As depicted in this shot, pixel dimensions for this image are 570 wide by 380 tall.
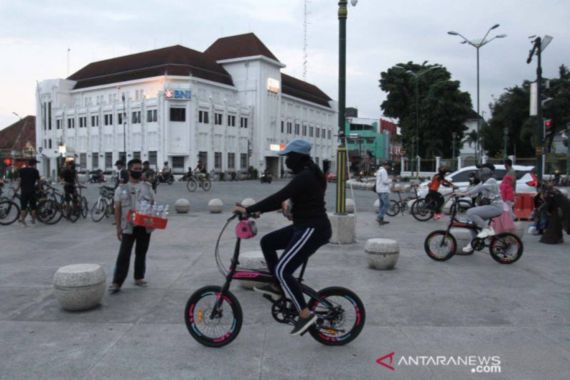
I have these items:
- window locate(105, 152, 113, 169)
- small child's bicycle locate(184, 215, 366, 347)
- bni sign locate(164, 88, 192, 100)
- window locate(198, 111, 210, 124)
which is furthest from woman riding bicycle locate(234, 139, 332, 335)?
window locate(105, 152, 113, 169)

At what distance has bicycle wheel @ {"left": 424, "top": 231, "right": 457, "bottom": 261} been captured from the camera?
8438mm

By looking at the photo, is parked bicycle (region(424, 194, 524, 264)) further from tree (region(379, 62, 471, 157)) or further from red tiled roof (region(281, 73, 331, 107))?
red tiled roof (region(281, 73, 331, 107))

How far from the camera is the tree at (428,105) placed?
52062 millimetres

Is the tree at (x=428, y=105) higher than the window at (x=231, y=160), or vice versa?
the tree at (x=428, y=105)

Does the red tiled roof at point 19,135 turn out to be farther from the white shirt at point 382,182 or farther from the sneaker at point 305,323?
the sneaker at point 305,323

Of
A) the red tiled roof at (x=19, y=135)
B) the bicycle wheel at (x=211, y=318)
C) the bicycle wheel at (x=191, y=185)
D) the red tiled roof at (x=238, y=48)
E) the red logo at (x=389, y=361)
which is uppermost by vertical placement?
the red tiled roof at (x=238, y=48)

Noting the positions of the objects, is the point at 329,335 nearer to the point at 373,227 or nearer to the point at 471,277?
the point at 471,277

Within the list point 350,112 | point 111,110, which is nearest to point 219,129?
point 111,110

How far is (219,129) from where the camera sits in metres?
61.2

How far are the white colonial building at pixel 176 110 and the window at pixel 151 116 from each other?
0.39ft

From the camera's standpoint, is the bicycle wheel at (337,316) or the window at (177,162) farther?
the window at (177,162)

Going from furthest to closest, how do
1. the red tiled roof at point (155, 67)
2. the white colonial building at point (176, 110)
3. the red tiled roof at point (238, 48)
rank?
the red tiled roof at point (238, 48) → the red tiled roof at point (155, 67) → the white colonial building at point (176, 110)

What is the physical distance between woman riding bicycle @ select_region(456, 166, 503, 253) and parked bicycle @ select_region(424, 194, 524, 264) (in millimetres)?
134

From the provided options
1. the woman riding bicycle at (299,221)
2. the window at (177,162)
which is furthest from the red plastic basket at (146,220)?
the window at (177,162)
